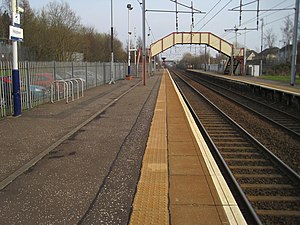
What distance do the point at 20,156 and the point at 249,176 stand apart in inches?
172

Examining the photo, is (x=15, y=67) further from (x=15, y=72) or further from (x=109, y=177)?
(x=109, y=177)

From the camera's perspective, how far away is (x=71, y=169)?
5711 mm

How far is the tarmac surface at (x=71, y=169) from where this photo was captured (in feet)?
13.1

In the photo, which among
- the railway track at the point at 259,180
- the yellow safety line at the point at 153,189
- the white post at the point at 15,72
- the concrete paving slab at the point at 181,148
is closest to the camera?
the yellow safety line at the point at 153,189

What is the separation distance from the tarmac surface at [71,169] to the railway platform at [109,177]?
13 millimetres

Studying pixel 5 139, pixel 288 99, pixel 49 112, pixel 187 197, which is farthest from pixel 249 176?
pixel 288 99

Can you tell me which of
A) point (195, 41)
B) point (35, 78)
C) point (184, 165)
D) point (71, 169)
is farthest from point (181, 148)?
point (195, 41)

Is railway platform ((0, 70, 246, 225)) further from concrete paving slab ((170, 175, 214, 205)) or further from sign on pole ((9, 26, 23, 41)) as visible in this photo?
sign on pole ((9, 26, 23, 41))

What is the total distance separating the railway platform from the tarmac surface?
0.04 feet

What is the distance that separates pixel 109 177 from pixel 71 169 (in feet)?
2.72

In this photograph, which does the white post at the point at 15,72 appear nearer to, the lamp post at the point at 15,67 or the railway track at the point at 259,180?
the lamp post at the point at 15,67

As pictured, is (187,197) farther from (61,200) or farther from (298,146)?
(298,146)

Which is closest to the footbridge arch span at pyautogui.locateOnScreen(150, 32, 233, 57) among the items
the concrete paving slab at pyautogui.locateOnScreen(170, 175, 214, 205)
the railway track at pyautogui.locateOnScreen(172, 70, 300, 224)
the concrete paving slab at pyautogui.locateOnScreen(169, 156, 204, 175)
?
the railway track at pyautogui.locateOnScreen(172, 70, 300, 224)

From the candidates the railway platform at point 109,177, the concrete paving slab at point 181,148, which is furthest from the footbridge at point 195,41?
the concrete paving slab at point 181,148
